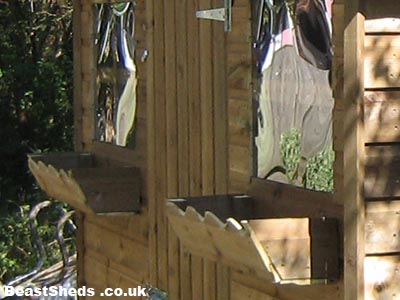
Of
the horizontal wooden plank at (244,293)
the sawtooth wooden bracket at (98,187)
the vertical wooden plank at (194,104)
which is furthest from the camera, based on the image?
the sawtooth wooden bracket at (98,187)

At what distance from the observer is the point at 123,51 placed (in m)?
6.15

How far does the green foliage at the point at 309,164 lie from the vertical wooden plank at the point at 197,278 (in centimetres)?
98

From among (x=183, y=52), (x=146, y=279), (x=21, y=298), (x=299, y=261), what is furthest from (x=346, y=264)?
(x=21, y=298)

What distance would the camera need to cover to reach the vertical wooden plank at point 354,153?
366cm

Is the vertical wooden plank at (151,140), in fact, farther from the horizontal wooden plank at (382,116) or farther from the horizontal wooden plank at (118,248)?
the horizontal wooden plank at (382,116)

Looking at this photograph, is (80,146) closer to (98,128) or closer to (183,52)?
(98,128)

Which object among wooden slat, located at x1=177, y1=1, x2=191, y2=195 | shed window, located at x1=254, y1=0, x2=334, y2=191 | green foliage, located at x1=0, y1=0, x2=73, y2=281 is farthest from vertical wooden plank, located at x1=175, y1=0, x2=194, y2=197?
green foliage, located at x1=0, y1=0, x2=73, y2=281

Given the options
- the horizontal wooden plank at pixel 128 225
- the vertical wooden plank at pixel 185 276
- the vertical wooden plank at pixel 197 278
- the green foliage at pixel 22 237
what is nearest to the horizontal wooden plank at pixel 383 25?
the vertical wooden plank at pixel 197 278

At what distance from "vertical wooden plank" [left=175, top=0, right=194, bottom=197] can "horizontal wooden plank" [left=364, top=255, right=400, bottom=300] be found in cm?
170

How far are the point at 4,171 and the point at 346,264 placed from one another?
10.2 meters

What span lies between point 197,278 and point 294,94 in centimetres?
129

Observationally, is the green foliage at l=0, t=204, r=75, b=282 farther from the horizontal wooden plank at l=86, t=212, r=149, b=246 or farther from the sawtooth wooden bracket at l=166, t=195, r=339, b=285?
the sawtooth wooden bracket at l=166, t=195, r=339, b=285

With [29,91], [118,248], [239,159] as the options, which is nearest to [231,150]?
[239,159]

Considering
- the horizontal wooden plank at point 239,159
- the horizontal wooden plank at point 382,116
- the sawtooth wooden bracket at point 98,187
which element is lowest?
the sawtooth wooden bracket at point 98,187
